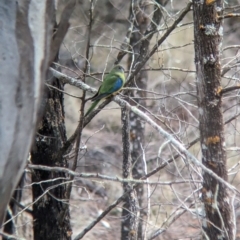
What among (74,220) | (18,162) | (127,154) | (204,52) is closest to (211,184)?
(204,52)

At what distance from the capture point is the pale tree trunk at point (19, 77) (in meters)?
1.38

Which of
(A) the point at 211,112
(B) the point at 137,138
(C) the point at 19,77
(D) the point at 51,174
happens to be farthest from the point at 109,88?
(C) the point at 19,77

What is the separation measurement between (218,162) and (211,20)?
2.69ft

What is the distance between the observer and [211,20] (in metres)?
3.21

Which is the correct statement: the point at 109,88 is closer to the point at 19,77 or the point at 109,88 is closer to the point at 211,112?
the point at 211,112

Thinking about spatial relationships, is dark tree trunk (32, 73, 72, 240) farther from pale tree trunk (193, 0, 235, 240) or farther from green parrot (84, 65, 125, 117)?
pale tree trunk (193, 0, 235, 240)

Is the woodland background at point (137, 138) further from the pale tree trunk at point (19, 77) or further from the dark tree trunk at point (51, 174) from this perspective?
the pale tree trunk at point (19, 77)

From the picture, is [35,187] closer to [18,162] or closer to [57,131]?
[57,131]

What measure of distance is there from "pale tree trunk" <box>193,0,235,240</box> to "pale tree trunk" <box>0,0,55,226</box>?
1.91 metres

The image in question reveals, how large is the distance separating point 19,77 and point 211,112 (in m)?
2.01

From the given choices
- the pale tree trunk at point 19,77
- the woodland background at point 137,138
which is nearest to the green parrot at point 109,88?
the woodland background at point 137,138

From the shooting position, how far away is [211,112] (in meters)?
3.26

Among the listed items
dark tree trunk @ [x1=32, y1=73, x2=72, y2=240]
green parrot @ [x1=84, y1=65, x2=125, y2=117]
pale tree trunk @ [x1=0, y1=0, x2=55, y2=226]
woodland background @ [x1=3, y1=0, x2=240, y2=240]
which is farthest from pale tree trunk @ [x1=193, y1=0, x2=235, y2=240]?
pale tree trunk @ [x1=0, y1=0, x2=55, y2=226]

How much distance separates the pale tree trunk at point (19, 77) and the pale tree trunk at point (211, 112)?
1909mm
